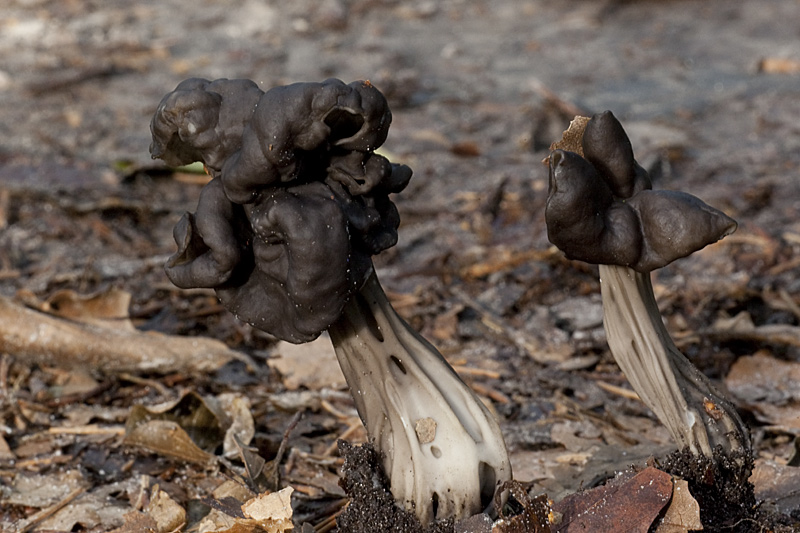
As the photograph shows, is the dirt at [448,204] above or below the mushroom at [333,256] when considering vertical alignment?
below

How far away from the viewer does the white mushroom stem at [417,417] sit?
2230 millimetres

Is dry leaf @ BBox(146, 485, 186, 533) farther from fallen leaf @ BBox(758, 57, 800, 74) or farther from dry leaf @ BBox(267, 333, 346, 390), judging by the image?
fallen leaf @ BBox(758, 57, 800, 74)

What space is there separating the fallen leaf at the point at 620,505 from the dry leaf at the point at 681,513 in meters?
0.03

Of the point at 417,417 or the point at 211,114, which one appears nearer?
the point at 211,114

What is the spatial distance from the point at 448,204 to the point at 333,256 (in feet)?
12.1

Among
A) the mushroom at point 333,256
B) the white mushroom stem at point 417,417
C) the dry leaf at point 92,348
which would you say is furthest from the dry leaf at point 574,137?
the dry leaf at point 92,348

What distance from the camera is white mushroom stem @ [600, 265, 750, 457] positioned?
223 cm

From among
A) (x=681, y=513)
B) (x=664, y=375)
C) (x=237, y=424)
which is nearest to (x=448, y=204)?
(x=237, y=424)

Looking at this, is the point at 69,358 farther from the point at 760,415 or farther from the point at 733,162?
the point at 733,162

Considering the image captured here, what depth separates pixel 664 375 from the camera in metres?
2.26

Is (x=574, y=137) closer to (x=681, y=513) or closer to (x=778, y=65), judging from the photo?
(x=681, y=513)

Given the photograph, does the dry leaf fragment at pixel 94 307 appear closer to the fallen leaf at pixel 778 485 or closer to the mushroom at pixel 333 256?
the mushroom at pixel 333 256

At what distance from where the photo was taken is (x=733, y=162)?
6016 mm

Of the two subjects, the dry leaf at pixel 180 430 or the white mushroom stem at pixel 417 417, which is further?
the dry leaf at pixel 180 430
